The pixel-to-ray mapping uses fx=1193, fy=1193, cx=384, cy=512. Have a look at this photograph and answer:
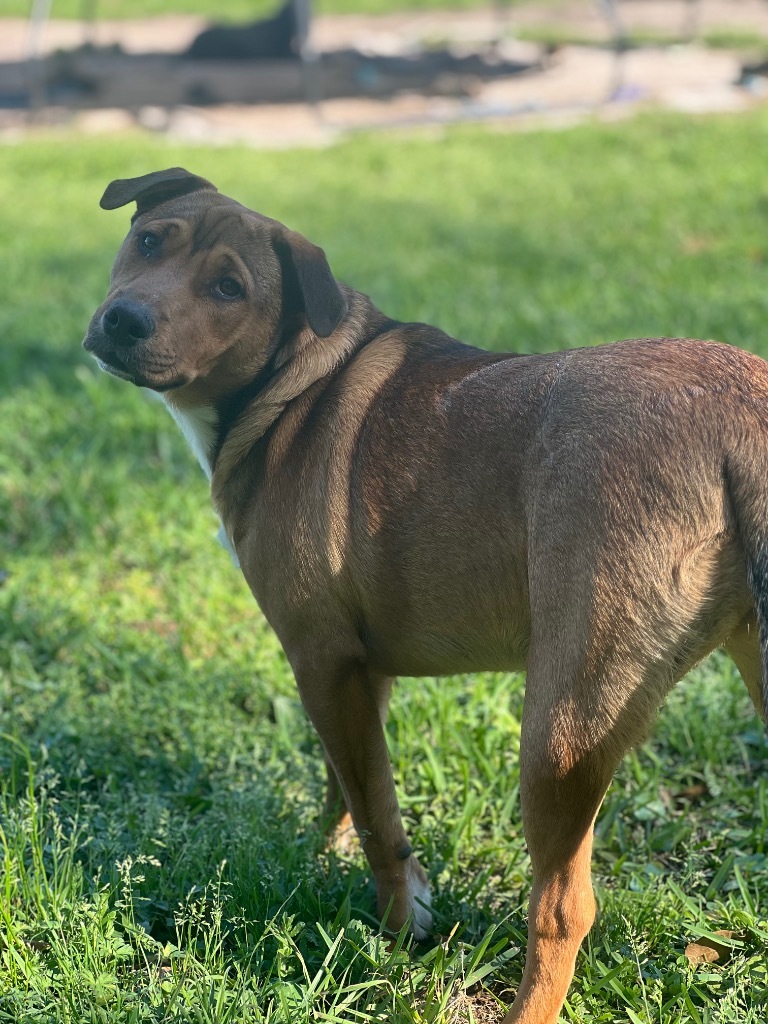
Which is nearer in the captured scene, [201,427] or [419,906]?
[419,906]

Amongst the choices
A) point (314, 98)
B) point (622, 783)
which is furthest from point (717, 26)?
point (622, 783)

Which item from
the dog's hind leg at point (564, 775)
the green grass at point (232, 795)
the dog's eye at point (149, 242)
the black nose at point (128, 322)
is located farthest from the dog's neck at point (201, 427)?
the dog's hind leg at point (564, 775)

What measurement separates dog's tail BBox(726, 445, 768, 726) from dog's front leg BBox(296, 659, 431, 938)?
966 millimetres

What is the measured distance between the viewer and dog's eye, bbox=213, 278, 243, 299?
2.93 meters

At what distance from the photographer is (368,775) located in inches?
113

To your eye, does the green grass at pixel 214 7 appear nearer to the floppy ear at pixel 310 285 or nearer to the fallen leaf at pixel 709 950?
the floppy ear at pixel 310 285

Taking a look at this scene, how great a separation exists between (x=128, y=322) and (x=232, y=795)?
1362mm

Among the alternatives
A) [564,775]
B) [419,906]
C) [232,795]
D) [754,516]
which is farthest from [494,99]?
[564,775]

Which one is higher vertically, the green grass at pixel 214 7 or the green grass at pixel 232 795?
the green grass at pixel 232 795

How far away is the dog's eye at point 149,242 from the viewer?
3010 mm

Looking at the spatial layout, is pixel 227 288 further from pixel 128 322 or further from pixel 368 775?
pixel 368 775

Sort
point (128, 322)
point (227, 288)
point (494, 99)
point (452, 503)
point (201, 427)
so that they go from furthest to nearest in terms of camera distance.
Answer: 1. point (494, 99)
2. point (201, 427)
3. point (227, 288)
4. point (128, 322)
5. point (452, 503)

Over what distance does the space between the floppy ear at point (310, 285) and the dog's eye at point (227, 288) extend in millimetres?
129

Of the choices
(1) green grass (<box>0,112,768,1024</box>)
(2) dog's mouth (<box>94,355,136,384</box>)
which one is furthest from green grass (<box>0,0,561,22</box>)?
(2) dog's mouth (<box>94,355,136,384</box>)
